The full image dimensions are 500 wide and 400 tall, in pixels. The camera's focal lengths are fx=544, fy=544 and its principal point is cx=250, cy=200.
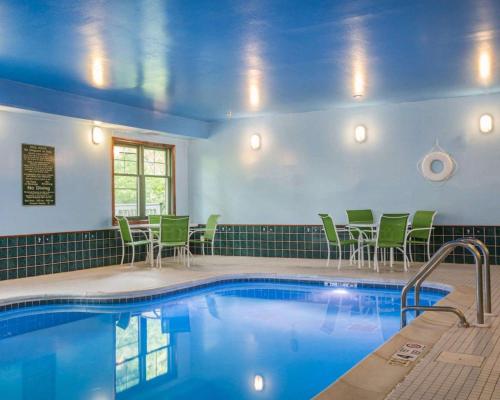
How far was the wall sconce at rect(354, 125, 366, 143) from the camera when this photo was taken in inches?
357

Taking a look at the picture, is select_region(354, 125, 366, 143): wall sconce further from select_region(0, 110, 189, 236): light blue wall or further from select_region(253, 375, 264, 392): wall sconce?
Answer: select_region(253, 375, 264, 392): wall sconce

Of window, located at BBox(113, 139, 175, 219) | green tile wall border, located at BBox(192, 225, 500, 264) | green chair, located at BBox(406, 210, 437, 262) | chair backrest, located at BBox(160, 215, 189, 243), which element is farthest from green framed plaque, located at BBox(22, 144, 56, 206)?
green chair, located at BBox(406, 210, 437, 262)

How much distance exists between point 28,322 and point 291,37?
3.97 metres

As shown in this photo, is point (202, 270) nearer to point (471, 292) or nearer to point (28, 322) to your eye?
point (28, 322)

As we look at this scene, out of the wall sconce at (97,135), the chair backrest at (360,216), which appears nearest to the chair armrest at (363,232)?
the chair backrest at (360,216)

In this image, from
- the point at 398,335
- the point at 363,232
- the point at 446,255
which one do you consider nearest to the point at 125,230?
the point at 363,232

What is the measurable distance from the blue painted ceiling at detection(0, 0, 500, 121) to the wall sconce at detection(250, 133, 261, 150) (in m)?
1.83

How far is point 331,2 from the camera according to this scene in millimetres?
4160

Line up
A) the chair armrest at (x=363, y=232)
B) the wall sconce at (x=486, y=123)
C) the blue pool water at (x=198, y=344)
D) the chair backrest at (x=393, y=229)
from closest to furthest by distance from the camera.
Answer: the blue pool water at (x=198, y=344) < the chair backrest at (x=393, y=229) < the wall sconce at (x=486, y=123) < the chair armrest at (x=363, y=232)

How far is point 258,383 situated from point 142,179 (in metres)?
6.56

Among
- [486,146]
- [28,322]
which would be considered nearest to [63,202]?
[28,322]

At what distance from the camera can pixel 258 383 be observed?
3.80 metres

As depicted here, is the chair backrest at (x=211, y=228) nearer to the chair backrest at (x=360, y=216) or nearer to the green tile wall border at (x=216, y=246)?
the green tile wall border at (x=216, y=246)

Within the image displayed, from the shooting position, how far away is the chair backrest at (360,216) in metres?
9.01
